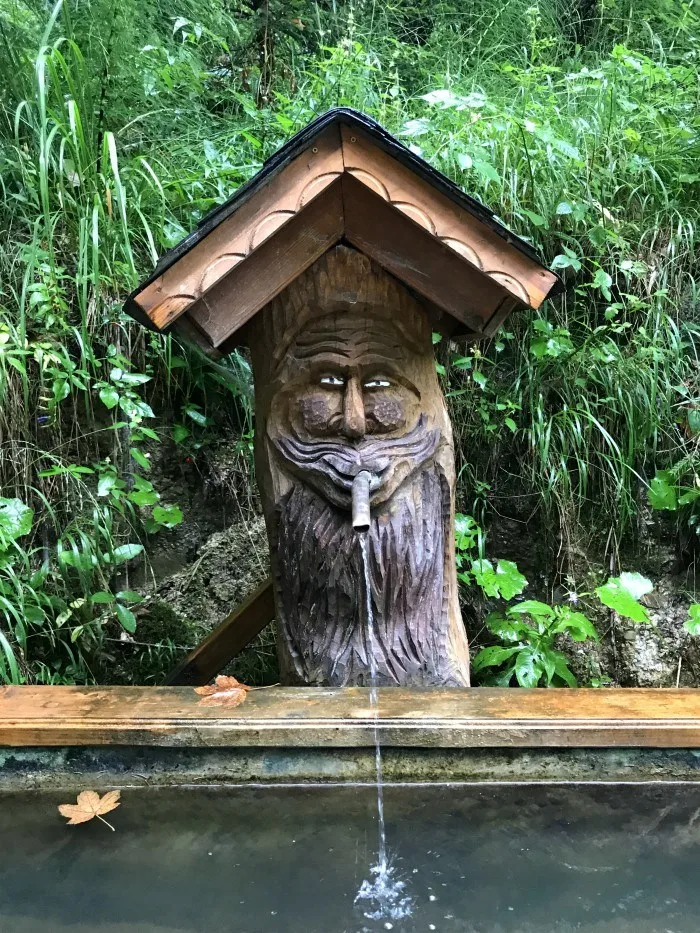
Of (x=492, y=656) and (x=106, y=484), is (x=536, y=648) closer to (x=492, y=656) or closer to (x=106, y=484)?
(x=492, y=656)

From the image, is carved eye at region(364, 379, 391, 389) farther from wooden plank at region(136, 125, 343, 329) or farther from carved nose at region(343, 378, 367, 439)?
wooden plank at region(136, 125, 343, 329)

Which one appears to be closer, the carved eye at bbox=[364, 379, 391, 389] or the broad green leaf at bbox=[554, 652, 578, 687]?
the carved eye at bbox=[364, 379, 391, 389]

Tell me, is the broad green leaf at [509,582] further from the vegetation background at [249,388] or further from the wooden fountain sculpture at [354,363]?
the wooden fountain sculpture at [354,363]

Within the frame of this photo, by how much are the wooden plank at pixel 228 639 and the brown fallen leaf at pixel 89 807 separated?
94 cm

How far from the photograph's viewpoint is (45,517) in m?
2.61

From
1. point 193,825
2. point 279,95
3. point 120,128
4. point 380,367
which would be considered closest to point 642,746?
point 193,825

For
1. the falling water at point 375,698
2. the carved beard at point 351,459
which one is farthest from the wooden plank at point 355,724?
the carved beard at point 351,459

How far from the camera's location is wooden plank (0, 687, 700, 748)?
4.29 feet

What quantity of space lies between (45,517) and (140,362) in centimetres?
67

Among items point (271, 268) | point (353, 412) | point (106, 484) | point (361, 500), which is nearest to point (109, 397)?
point (106, 484)

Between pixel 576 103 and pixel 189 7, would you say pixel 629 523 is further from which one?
pixel 189 7

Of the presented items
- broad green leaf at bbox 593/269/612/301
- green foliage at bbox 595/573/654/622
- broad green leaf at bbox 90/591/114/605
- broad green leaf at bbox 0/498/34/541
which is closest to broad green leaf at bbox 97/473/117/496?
broad green leaf at bbox 0/498/34/541

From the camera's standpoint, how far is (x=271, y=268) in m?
1.77

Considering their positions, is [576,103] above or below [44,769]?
above
